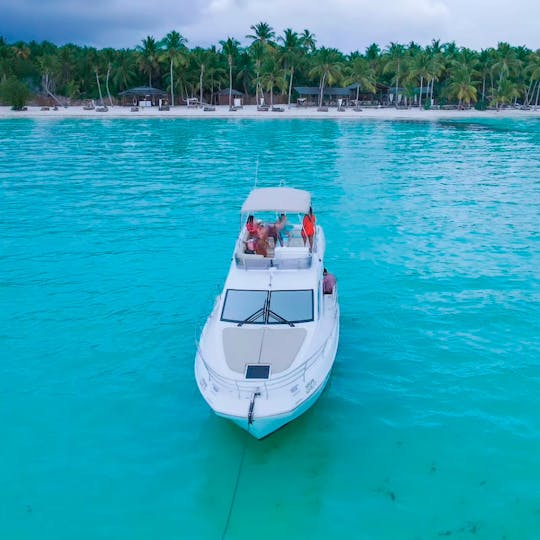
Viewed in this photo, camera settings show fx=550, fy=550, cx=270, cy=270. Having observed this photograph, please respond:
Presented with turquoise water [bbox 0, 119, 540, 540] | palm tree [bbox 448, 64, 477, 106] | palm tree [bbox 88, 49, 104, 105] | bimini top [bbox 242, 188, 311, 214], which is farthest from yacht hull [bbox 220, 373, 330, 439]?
palm tree [bbox 88, 49, 104, 105]

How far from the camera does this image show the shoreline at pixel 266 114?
307 ft

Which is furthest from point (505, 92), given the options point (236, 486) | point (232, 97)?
point (236, 486)

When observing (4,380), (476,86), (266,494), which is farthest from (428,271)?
(476,86)

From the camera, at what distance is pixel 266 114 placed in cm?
9594

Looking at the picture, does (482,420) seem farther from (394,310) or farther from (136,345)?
(136,345)

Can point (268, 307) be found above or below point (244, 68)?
below

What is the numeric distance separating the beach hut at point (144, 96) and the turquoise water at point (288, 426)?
239 ft

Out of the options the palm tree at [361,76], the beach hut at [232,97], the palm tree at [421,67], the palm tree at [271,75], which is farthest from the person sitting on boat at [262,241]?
the palm tree at [421,67]

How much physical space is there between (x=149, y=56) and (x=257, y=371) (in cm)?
10246

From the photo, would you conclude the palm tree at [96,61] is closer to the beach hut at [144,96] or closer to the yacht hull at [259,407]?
the beach hut at [144,96]

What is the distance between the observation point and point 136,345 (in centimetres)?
1620

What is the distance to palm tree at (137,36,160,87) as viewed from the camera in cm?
10175

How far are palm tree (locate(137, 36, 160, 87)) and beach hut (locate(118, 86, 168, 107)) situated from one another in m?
3.89

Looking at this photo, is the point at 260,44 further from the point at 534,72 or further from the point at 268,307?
the point at 268,307
